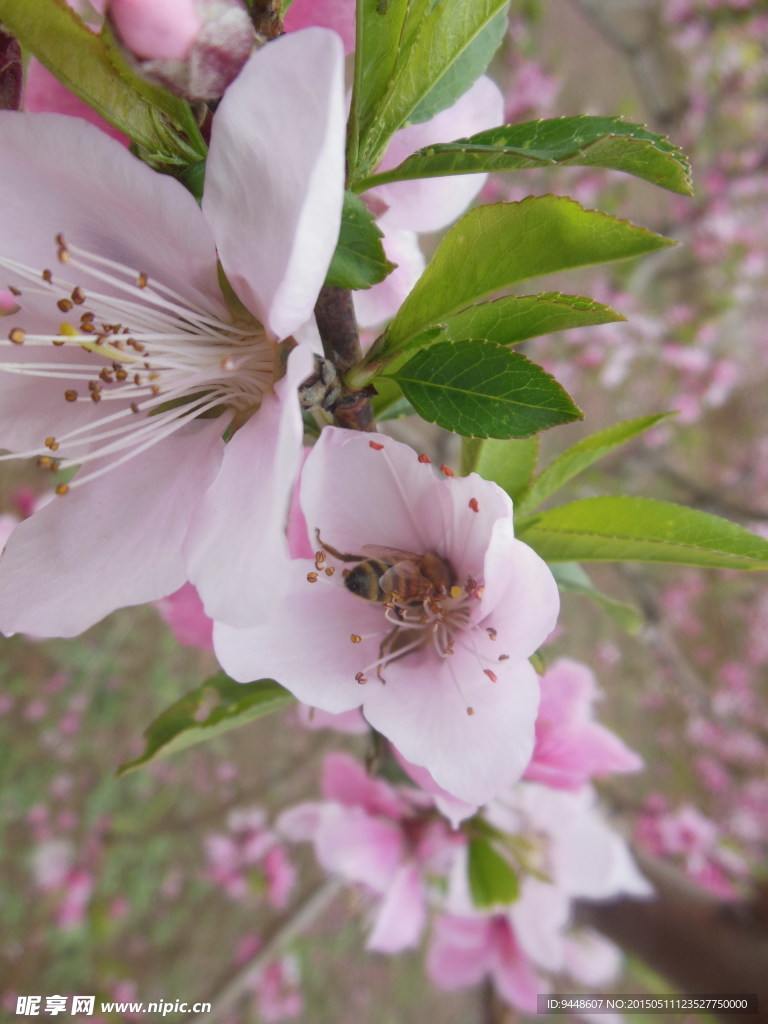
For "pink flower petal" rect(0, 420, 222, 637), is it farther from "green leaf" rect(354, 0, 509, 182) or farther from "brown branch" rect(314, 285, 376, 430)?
"green leaf" rect(354, 0, 509, 182)

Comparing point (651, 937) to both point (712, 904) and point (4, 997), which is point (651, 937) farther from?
point (4, 997)

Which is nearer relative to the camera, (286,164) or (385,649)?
(286,164)

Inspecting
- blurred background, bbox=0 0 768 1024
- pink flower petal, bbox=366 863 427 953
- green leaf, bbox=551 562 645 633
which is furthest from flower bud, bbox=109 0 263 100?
pink flower petal, bbox=366 863 427 953

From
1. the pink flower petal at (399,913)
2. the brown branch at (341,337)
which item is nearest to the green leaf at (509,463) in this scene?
the brown branch at (341,337)

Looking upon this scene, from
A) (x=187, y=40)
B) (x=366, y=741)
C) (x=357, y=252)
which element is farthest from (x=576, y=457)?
(x=366, y=741)

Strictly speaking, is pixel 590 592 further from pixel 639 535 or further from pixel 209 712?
pixel 209 712

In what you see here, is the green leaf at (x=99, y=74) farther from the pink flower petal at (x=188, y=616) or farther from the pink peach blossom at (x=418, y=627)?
the pink flower petal at (x=188, y=616)
